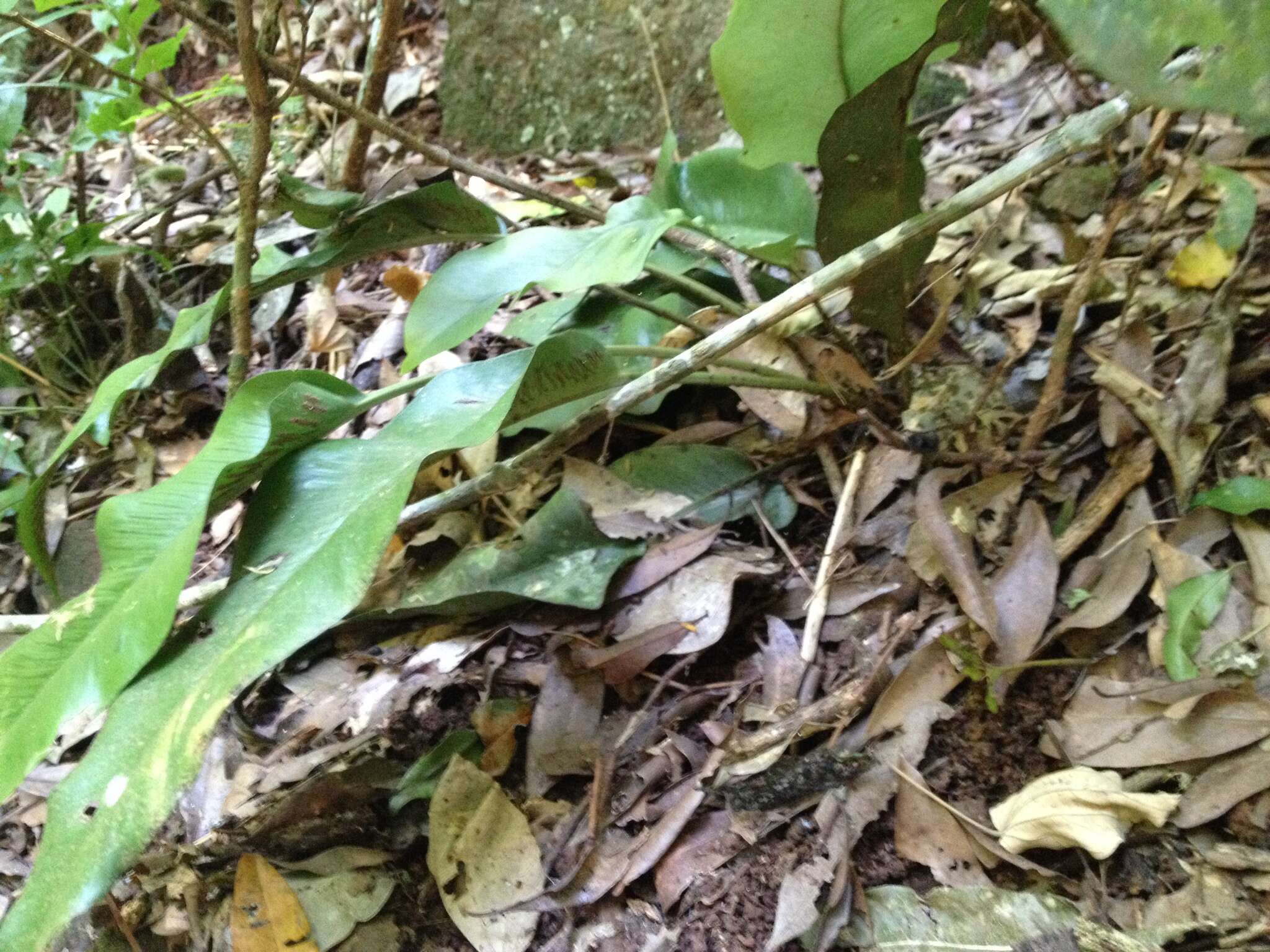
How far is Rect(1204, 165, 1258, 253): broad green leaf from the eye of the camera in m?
0.94

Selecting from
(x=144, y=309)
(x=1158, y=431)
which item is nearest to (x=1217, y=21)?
(x=1158, y=431)

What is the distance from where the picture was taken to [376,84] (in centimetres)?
135

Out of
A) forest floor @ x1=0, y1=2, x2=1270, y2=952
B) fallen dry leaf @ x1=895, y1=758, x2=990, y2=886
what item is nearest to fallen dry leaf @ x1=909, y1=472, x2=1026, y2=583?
forest floor @ x1=0, y1=2, x2=1270, y2=952

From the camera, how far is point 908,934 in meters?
0.66

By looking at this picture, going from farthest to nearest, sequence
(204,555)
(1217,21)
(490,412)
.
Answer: (204,555), (490,412), (1217,21)

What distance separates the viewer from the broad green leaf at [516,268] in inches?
33.6

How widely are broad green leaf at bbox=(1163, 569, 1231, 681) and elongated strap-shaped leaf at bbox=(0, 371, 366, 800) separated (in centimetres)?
84

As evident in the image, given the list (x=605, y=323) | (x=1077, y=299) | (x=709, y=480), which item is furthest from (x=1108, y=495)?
(x=605, y=323)

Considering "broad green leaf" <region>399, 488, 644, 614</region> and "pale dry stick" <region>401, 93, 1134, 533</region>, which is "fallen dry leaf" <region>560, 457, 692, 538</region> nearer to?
"broad green leaf" <region>399, 488, 644, 614</region>

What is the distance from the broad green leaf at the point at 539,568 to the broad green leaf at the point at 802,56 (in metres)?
0.48

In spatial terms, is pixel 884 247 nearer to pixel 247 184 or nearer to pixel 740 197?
pixel 740 197

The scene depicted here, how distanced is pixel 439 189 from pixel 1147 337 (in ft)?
2.74

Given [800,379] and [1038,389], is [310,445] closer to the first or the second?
[800,379]

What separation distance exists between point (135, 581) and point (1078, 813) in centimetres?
85
